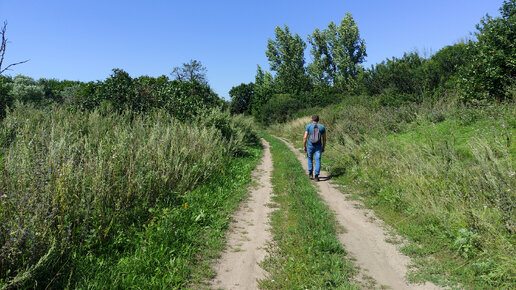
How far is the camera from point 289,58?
4862 cm

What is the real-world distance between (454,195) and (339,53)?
42.0 metres

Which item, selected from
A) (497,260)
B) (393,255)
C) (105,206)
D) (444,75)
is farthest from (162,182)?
(444,75)

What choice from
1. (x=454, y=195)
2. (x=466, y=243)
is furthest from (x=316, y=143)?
(x=466, y=243)

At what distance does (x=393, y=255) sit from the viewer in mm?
4117

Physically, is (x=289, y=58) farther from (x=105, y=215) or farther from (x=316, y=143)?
(x=105, y=215)

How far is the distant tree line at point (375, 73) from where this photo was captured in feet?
32.6

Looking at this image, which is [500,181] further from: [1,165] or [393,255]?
[1,165]

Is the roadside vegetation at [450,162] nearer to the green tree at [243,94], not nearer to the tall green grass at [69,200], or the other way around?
the tall green grass at [69,200]

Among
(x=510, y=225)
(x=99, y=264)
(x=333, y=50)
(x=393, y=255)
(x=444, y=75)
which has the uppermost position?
(x=333, y=50)

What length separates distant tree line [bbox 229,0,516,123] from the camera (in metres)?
9.94

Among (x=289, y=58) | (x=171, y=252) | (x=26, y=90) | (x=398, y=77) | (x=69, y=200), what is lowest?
(x=171, y=252)

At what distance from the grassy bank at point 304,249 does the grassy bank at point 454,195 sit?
3.63ft

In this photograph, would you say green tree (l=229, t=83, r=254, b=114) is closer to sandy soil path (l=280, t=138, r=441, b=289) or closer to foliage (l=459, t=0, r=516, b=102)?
foliage (l=459, t=0, r=516, b=102)

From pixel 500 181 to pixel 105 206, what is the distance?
613 centimetres
